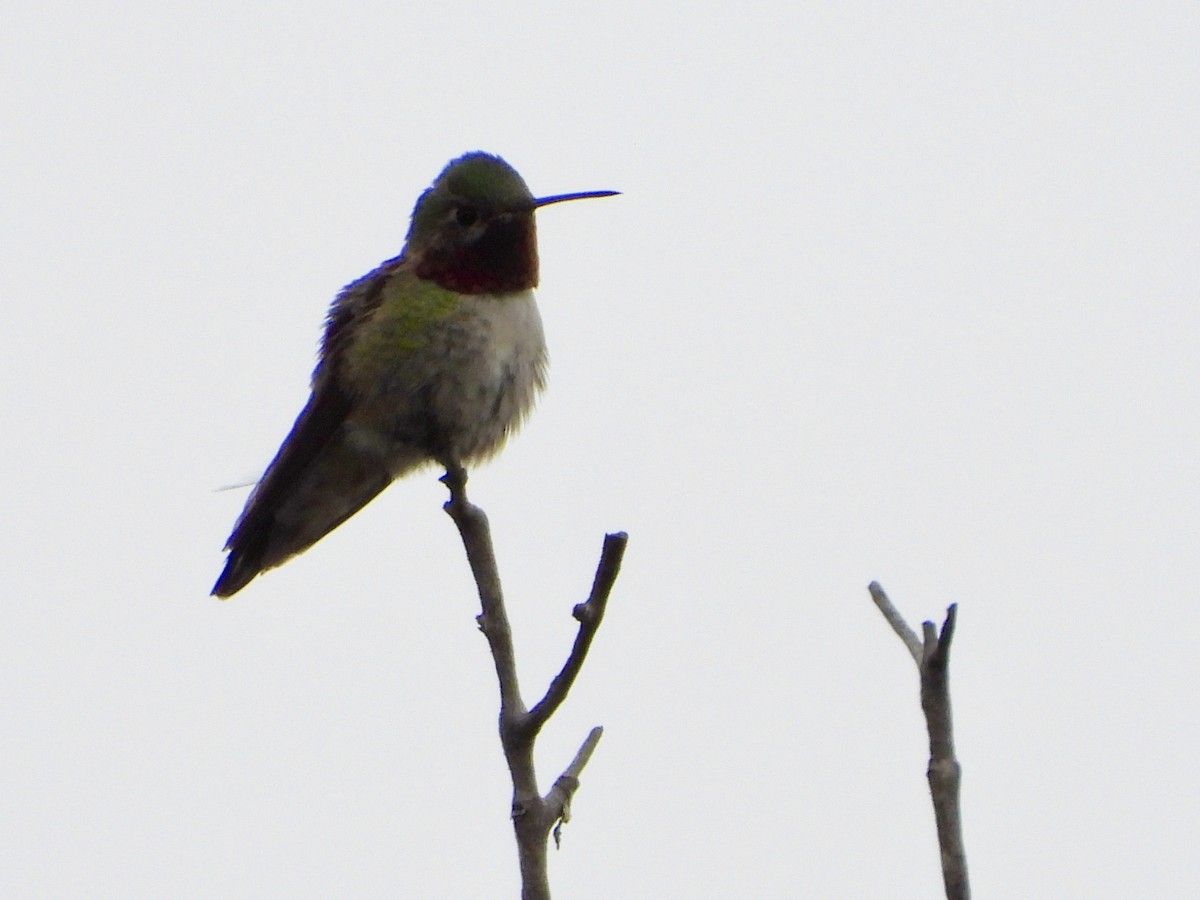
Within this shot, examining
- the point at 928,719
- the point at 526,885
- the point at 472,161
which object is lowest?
the point at 526,885

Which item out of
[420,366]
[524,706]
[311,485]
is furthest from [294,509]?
[524,706]

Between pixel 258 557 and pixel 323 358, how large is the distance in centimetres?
92

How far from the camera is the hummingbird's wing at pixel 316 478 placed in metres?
6.39

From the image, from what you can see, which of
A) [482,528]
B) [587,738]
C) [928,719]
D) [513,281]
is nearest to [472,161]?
[513,281]

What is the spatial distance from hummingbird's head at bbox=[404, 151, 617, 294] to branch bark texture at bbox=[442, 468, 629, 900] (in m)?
2.63

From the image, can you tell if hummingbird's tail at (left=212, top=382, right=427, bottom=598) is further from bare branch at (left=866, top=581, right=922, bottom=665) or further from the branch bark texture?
bare branch at (left=866, top=581, right=922, bottom=665)

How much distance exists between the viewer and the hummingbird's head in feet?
20.9

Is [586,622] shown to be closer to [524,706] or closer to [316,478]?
[524,706]

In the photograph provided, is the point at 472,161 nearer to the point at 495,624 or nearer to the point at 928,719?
the point at 495,624

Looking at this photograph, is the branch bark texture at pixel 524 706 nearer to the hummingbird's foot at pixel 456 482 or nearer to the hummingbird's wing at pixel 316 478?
the hummingbird's foot at pixel 456 482


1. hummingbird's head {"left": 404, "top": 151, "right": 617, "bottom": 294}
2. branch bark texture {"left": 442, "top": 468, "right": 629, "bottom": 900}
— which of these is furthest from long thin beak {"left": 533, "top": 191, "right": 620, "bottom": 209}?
branch bark texture {"left": 442, "top": 468, "right": 629, "bottom": 900}

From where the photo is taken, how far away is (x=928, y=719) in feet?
7.54

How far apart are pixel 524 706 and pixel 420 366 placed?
9.22ft

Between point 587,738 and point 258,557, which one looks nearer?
point 587,738
